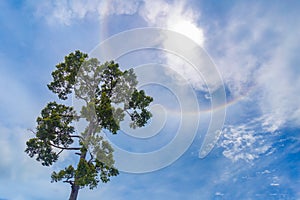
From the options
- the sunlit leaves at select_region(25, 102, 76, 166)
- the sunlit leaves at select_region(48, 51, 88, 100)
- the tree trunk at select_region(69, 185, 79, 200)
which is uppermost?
the sunlit leaves at select_region(48, 51, 88, 100)

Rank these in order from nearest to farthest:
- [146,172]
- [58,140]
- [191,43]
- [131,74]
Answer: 1. [146,172]
2. [191,43]
3. [58,140]
4. [131,74]

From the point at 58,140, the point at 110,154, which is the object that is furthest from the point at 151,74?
the point at 58,140

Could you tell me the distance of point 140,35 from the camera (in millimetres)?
18219

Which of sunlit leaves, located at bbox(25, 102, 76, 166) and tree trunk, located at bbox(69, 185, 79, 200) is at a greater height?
sunlit leaves, located at bbox(25, 102, 76, 166)

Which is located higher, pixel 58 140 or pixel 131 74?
pixel 131 74

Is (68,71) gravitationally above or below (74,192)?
above

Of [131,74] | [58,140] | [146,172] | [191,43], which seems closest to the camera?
[146,172]

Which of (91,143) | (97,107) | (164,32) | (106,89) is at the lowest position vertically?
(91,143)

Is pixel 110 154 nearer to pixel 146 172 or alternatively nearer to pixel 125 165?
pixel 125 165

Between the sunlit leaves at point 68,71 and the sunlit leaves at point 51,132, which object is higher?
the sunlit leaves at point 68,71

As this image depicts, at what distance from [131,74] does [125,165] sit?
7.14m

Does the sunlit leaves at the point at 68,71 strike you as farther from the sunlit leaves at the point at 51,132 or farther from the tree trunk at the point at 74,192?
the tree trunk at the point at 74,192

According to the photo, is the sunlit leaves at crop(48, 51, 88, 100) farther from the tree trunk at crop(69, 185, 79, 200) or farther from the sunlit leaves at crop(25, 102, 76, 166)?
the tree trunk at crop(69, 185, 79, 200)

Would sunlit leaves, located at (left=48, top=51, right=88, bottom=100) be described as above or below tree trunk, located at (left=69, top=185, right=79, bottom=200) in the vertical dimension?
above
